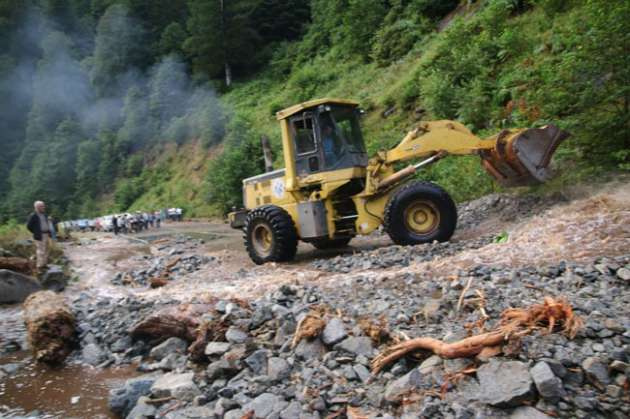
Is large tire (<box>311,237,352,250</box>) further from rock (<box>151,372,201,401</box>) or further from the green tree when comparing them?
the green tree

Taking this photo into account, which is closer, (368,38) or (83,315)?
(83,315)

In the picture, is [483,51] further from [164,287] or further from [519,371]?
[519,371]

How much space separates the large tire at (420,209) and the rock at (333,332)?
12.4ft

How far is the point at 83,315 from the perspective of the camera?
755cm

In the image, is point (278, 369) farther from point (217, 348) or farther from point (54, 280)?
point (54, 280)

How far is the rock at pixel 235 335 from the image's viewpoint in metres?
5.15

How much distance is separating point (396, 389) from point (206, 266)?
26.9ft

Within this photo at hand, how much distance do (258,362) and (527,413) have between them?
7.85 ft

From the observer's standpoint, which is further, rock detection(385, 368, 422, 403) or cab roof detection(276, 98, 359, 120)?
cab roof detection(276, 98, 359, 120)

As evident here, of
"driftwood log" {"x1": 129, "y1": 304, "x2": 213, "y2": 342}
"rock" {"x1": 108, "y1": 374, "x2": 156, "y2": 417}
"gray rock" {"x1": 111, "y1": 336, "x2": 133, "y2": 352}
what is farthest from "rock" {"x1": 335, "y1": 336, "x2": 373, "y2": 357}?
"gray rock" {"x1": 111, "y1": 336, "x2": 133, "y2": 352}

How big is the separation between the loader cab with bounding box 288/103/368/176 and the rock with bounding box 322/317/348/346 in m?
4.81

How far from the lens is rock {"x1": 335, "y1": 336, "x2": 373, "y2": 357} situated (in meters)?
4.19

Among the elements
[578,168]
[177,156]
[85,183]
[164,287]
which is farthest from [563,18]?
[85,183]

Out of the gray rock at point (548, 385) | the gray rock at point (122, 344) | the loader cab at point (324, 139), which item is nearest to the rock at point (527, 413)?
the gray rock at point (548, 385)
